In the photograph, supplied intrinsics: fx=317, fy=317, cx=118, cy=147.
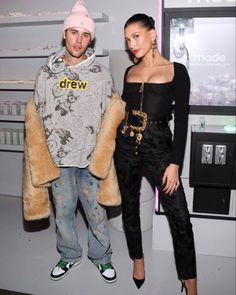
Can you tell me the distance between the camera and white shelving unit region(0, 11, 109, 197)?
2.70m

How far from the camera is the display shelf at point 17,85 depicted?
9.17ft

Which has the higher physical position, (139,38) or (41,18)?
(41,18)

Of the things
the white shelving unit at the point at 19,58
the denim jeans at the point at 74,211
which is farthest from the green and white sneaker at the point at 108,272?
the white shelving unit at the point at 19,58

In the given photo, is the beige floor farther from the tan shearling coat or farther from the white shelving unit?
the white shelving unit

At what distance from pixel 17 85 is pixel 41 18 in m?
0.61

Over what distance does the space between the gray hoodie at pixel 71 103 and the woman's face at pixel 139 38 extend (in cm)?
23

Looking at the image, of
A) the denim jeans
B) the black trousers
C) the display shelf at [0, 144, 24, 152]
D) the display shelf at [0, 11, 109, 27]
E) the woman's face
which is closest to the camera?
the woman's face

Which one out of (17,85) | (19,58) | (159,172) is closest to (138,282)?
(159,172)

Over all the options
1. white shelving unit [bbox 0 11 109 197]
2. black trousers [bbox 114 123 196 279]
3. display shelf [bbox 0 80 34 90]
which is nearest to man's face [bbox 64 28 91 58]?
black trousers [bbox 114 123 196 279]

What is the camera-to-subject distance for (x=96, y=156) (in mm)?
1761

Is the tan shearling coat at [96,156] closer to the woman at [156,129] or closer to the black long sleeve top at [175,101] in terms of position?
the woman at [156,129]

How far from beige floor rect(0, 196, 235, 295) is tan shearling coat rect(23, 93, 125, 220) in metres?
0.56

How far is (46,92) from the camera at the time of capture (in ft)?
5.58

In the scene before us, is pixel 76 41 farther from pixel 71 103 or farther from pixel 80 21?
pixel 71 103
